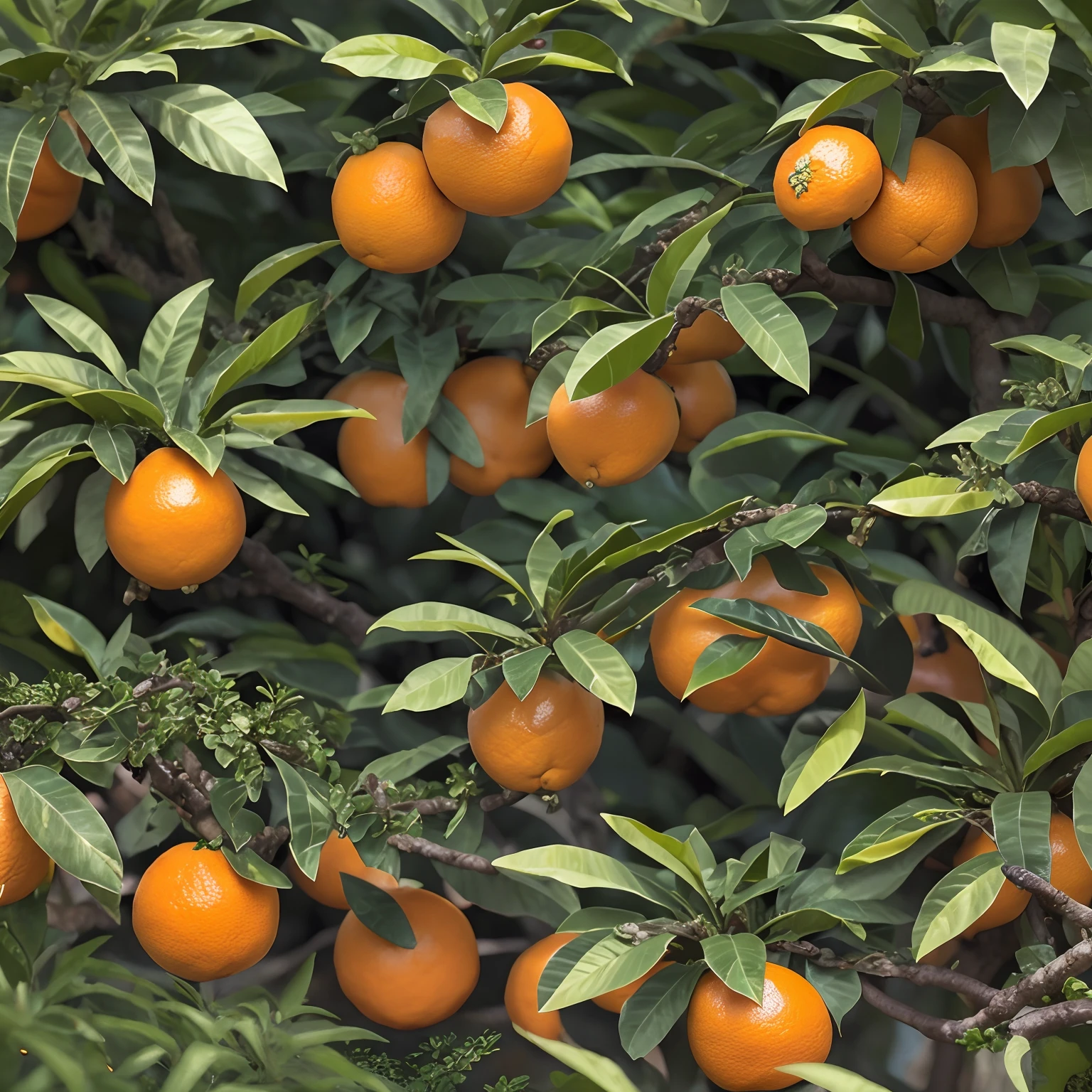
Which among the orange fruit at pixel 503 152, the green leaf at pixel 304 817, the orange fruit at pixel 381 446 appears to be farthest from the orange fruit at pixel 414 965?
the orange fruit at pixel 503 152

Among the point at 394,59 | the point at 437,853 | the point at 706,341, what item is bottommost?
the point at 437,853

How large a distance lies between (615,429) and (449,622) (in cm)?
19

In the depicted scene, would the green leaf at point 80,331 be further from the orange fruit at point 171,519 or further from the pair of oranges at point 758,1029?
the pair of oranges at point 758,1029

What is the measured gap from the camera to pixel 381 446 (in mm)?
837

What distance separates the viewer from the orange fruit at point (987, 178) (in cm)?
78

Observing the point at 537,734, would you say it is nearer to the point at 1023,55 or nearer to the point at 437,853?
the point at 437,853

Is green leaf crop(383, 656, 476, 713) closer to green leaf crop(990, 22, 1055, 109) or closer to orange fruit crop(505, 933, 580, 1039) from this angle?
orange fruit crop(505, 933, 580, 1039)

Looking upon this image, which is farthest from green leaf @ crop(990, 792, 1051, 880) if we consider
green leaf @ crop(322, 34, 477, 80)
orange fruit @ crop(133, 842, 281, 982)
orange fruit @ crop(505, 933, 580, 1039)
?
green leaf @ crop(322, 34, 477, 80)

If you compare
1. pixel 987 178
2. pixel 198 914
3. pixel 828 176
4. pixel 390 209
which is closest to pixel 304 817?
pixel 198 914

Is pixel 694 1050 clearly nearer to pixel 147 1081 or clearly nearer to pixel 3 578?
pixel 147 1081

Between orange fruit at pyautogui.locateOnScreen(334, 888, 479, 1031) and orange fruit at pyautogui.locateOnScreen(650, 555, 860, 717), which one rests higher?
orange fruit at pyautogui.locateOnScreen(650, 555, 860, 717)

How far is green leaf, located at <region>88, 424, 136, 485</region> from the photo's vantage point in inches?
28.3

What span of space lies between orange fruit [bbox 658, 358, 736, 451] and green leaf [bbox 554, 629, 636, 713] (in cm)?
23

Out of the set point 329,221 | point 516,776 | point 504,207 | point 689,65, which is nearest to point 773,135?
point 689,65
